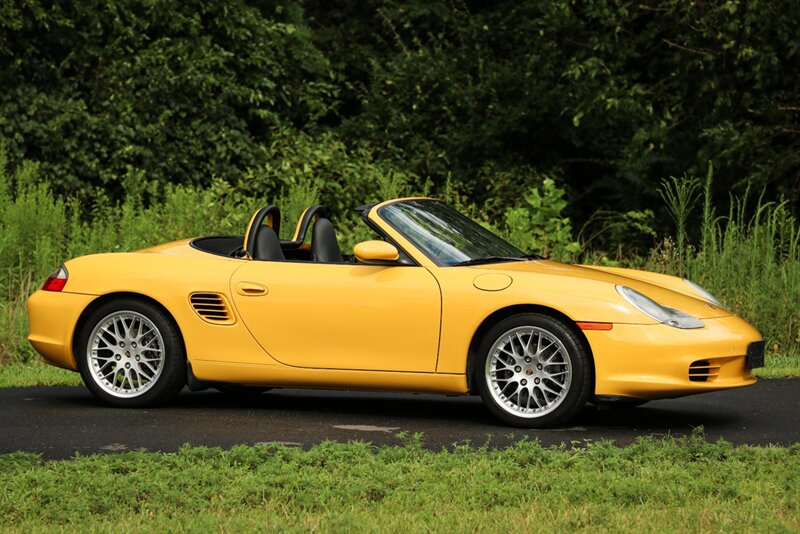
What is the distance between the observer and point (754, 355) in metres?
8.39

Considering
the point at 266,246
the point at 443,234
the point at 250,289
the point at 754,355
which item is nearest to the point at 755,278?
the point at 754,355

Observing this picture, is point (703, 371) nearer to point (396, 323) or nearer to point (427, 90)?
point (396, 323)

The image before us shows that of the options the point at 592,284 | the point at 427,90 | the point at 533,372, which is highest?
the point at 427,90

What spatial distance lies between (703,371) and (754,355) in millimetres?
444

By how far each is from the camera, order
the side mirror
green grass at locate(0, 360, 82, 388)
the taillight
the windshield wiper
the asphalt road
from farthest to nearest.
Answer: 1. green grass at locate(0, 360, 82, 388)
2. the taillight
3. the windshield wiper
4. the side mirror
5. the asphalt road

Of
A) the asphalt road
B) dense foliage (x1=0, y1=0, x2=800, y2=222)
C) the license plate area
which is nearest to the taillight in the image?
the asphalt road

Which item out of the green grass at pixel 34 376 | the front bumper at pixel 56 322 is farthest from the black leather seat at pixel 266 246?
the green grass at pixel 34 376

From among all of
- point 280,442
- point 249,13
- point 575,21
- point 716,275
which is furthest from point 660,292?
point 249,13

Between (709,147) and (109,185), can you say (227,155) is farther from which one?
(709,147)

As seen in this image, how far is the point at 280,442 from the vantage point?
25.8ft

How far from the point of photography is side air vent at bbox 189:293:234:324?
9.08 m

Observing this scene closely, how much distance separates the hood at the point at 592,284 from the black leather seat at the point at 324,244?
132 cm

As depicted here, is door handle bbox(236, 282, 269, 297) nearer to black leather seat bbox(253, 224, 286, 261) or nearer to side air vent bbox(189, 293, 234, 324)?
side air vent bbox(189, 293, 234, 324)

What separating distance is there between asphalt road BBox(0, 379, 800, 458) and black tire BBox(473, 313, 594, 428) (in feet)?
0.48
